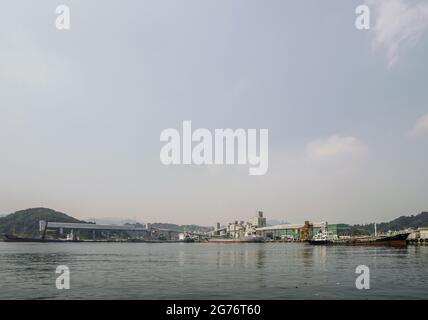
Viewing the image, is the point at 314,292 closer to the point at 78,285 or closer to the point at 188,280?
the point at 188,280
